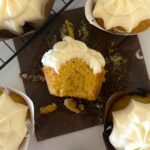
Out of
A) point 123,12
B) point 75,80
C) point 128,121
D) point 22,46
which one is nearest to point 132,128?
point 128,121

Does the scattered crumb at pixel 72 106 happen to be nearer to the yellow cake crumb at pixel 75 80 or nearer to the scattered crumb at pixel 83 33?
the yellow cake crumb at pixel 75 80

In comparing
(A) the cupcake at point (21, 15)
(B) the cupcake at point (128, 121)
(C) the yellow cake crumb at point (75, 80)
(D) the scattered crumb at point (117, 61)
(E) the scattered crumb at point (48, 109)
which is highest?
(A) the cupcake at point (21, 15)

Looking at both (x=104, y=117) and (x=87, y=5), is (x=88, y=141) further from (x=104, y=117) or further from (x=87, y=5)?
(x=87, y=5)

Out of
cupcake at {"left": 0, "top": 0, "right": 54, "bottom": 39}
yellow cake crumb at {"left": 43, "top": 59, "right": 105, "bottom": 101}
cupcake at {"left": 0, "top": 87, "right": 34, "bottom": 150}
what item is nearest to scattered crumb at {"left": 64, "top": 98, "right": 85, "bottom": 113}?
yellow cake crumb at {"left": 43, "top": 59, "right": 105, "bottom": 101}

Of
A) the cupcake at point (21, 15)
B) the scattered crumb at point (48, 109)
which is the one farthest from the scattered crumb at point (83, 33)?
the scattered crumb at point (48, 109)

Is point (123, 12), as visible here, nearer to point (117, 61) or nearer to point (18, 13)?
point (117, 61)

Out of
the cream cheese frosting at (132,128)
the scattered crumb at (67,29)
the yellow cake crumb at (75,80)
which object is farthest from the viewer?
the scattered crumb at (67,29)

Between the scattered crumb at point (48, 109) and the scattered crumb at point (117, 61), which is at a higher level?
the scattered crumb at point (48, 109)
